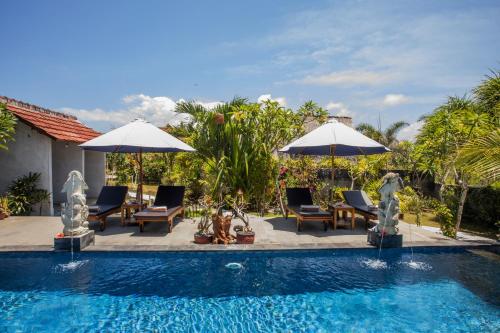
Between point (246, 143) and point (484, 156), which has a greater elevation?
point (246, 143)

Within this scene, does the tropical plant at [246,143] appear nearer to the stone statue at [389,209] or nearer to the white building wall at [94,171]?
the stone statue at [389,209]

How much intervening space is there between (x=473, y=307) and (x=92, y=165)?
49.7 feet

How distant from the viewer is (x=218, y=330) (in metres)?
4.03

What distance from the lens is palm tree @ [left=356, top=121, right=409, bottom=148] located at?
3062 cm

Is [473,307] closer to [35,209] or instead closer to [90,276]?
[90,276]

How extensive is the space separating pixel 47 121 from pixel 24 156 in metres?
1.93

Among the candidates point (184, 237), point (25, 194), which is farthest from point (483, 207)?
point (25, 194)

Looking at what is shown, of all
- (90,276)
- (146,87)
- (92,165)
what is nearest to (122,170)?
(92,165)

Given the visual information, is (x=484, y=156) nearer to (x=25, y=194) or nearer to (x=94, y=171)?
(x=25, y=194)

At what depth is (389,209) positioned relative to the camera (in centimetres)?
664

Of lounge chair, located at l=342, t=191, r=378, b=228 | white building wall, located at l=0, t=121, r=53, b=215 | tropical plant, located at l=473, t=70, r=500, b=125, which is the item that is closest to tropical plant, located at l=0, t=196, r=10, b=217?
white building wall, located at l=0, t=121, r=53, b=215

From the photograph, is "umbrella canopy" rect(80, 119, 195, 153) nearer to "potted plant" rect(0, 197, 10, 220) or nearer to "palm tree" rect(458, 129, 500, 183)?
"potted plant" rect(0, 197, 10, 220)

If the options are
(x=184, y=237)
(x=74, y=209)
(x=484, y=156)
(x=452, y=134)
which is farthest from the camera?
(x=452, y=134)

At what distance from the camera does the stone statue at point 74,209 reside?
6.16 meters
